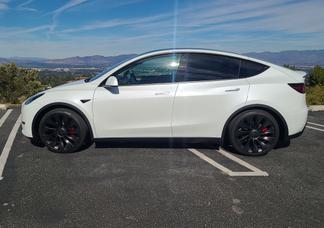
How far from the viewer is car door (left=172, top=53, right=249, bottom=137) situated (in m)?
4.69

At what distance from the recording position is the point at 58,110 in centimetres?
487

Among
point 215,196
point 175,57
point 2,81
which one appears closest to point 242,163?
point 215,196

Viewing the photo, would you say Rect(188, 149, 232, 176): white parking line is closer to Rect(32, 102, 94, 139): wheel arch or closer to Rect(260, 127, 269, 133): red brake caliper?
Rect(260, 127, 269, 133): red brake caliper

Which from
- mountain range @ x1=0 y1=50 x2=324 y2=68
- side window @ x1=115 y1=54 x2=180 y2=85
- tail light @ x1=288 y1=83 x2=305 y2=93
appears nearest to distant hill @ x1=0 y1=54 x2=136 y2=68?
mountain range @ x1=0 y1=50 x2=324 y2=68

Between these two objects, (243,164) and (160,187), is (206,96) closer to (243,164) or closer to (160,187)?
(243,164)

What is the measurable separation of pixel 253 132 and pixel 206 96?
940mm

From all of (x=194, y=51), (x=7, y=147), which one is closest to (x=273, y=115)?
(x=194, y=51)

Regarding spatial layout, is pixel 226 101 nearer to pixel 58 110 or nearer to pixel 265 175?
pixel 265 175

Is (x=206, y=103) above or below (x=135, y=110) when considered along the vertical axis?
above

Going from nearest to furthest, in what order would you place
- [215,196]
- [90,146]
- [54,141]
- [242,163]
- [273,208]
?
1. [273,208]
2. [215,196]
3. [242,163]
4. [54,141]
5. [90,146]

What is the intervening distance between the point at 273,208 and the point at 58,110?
3.34m

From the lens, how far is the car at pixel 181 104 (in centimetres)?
471

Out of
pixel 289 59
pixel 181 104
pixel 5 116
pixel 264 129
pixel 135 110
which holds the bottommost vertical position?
pixel 5 116

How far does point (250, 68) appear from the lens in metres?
4.89
